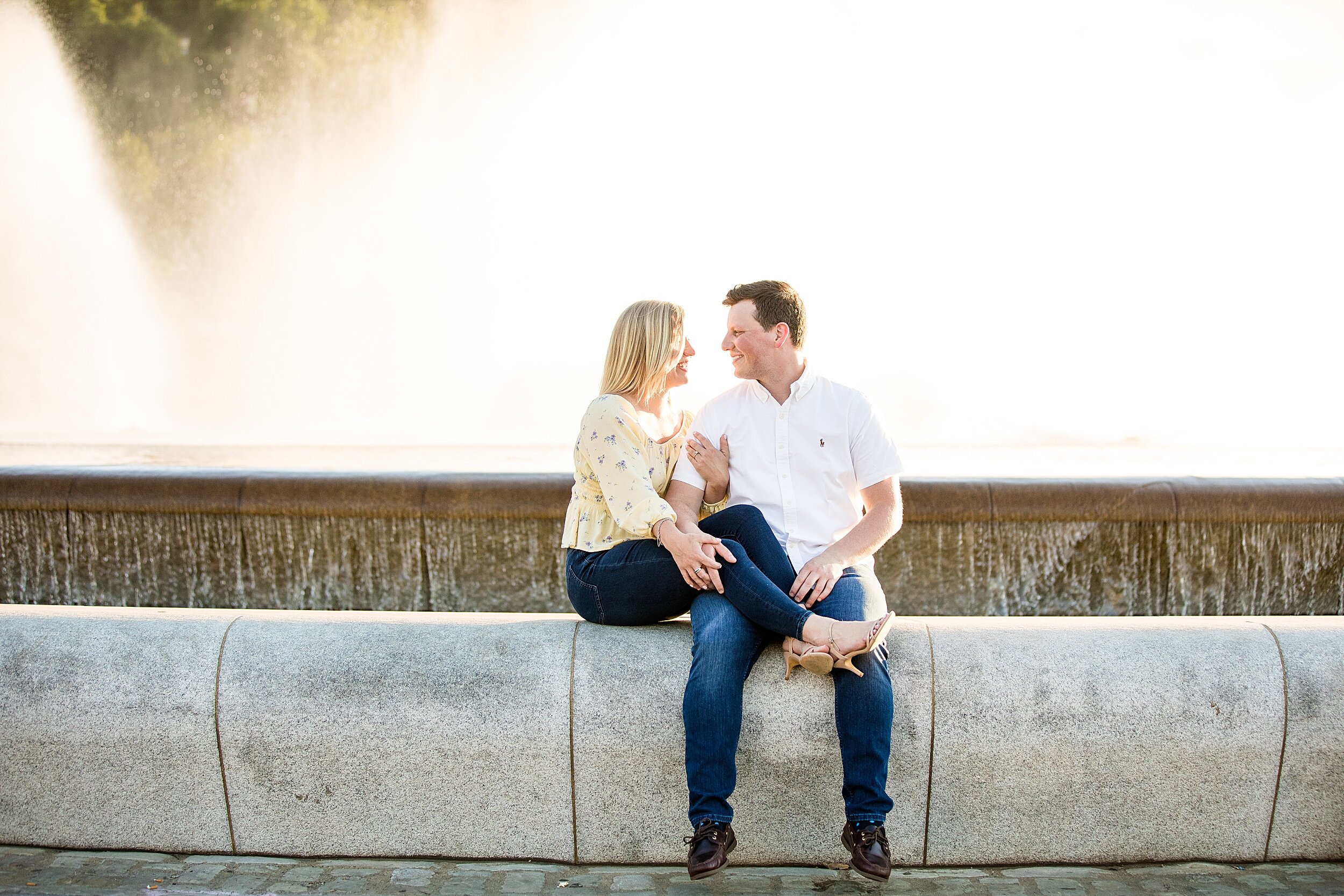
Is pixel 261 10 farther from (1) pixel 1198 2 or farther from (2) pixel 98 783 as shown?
(2) pixel 98 783

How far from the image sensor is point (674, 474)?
11.1 feet

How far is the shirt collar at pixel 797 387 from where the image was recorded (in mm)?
3375

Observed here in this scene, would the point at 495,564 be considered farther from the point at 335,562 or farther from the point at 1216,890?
the point at 1216,890

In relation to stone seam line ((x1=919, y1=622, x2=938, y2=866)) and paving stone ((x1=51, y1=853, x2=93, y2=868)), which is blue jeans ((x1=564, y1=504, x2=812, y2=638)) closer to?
stone seam line ((x1=919, y1=622, x2=938, y2=866))

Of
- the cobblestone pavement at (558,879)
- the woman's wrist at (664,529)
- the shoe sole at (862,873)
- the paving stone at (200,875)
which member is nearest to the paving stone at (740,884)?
the cobblestone pavement at (558,879)

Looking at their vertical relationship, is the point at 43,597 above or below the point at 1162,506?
below

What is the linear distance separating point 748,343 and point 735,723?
1269mm

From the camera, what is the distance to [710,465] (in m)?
3.33

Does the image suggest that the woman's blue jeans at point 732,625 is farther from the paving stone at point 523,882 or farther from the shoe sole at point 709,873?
the paving stone at point 523,882

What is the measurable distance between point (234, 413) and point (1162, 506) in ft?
44.5

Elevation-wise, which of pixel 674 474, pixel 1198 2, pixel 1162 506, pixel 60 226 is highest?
pixel 1198 2

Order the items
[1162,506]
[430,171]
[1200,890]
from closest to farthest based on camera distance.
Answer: [1200,890] < [1162,506] < [430,171]

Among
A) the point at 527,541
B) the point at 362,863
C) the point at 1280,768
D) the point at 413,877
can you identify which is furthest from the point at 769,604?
the point at 527,541

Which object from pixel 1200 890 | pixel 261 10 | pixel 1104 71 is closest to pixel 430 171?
pixel 261 10
